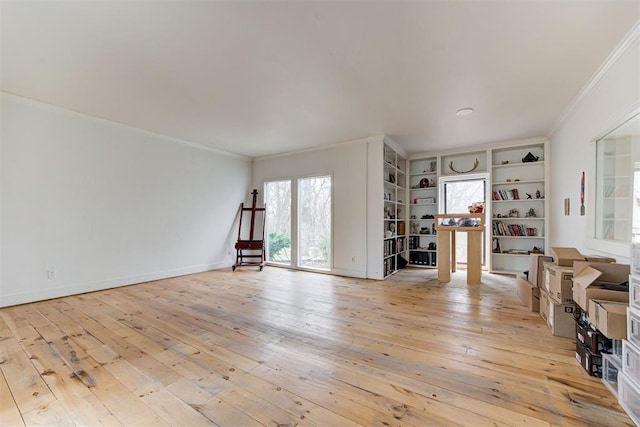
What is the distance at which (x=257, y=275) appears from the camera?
510 cm

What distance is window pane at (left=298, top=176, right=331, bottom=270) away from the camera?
5.48 metres

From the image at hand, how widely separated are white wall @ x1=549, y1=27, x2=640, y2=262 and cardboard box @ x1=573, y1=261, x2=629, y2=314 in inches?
16.8

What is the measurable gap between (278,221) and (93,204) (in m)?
3.34

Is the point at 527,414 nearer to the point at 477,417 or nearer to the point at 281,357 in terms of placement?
the point at 477,417

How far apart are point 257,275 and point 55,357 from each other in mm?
3180

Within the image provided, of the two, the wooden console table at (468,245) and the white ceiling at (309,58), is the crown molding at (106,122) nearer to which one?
the white ceiling at (309,58)

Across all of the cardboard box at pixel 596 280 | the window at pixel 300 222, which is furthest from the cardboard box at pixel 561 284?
the window at pixel 300 222

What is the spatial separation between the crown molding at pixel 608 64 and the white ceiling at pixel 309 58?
0.17ft

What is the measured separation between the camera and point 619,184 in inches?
95.5

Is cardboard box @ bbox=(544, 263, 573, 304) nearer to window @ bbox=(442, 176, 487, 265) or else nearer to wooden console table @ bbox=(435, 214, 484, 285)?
wooden console table @ bbox=(435, 214, 484, 285)

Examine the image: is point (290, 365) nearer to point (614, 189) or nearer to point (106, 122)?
point (614, 189)

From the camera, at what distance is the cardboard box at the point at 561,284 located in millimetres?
2367

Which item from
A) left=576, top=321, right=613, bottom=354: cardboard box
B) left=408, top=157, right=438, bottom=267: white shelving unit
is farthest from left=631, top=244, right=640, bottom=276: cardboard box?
left=408, top=157, right=438, bottom=267: white shelving unit

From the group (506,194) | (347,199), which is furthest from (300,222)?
(506,194)
